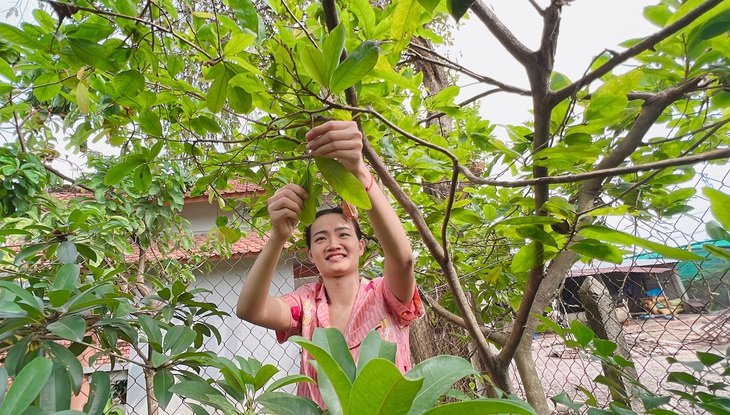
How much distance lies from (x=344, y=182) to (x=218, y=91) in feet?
0.85

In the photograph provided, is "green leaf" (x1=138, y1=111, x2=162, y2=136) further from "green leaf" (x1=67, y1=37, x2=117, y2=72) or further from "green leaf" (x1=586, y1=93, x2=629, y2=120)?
"green leaf" (x1=586, y1=93, x2=629, y2=120)

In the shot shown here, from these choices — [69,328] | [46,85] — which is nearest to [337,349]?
[69,328]

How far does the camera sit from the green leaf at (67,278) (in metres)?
0.68

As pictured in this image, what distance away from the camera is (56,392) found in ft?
1.66

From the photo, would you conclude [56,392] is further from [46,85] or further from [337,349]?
[46,85]

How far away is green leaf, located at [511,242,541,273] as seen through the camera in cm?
66

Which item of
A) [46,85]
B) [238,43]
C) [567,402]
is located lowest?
[567,402]

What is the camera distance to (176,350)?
2.13 feet

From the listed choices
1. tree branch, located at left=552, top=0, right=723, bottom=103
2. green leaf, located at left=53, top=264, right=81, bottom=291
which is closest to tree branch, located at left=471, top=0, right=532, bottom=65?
tree branch, located at left=552, top=0, right=723, bottom=103

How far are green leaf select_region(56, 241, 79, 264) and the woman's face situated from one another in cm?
63

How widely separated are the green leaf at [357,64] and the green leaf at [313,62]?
17 mm

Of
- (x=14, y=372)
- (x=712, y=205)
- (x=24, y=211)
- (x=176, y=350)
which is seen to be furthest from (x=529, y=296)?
(x=24, y=211)

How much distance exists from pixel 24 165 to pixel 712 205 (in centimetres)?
206

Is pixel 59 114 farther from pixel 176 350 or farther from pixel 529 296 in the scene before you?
pixel 529 296
